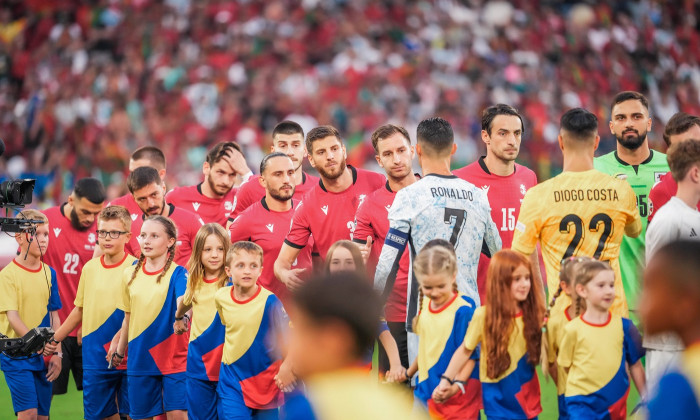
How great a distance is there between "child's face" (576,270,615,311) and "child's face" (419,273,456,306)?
72cm

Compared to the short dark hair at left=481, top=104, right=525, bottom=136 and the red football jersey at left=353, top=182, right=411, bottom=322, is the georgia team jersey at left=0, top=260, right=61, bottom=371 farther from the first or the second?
the short dark hair at left=481, top=104, right=525, bottom=136

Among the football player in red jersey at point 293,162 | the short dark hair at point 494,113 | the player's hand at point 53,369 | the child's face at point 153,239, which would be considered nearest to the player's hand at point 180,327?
the child's face at point 153,239

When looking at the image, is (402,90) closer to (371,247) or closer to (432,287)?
(371,247)

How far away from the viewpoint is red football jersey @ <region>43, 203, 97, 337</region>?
825 centimetres

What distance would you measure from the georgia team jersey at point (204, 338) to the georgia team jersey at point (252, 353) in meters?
0.25

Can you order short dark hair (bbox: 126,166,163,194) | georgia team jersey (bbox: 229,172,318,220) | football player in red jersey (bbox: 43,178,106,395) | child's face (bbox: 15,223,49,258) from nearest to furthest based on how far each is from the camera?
child's face (bbox: 15,223,49,258) < short dark hair (bbox: 126,166,163,194) < georgia team jersey (bbox: 229,172,318,220) < football player in red jersey (bbox: 43,178,106,395)

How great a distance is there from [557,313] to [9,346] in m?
3.88

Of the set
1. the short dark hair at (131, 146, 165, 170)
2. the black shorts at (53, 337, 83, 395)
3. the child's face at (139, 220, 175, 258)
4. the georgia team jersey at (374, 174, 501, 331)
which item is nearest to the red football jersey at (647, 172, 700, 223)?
the georgia team jersey at (374, 174, 501, 331)

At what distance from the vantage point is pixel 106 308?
693 centimetres

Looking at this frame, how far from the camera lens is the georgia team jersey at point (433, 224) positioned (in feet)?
18.0

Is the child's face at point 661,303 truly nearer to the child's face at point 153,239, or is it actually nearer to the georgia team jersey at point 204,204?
the child's face at point 153,239

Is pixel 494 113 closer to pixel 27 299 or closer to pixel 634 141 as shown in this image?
pixel 634 141

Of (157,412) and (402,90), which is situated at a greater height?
(402,90)

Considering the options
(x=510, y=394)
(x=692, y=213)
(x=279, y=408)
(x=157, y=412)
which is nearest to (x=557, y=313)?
(x=510, y=394)
